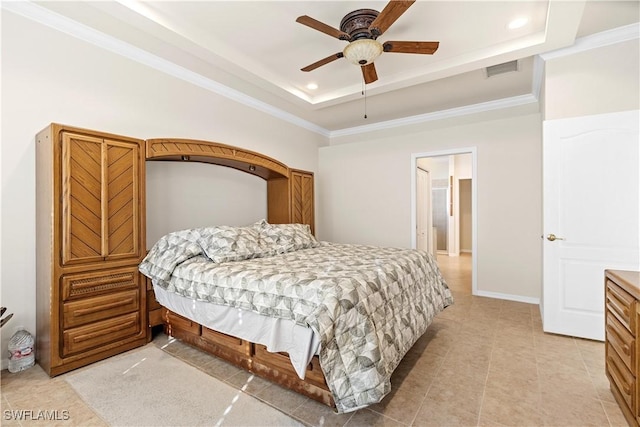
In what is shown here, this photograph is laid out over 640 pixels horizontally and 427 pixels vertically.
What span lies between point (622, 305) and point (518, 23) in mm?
2457

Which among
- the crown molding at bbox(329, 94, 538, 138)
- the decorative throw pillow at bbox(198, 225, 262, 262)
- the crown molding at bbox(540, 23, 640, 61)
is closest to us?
the crown molding at bbox(540, 23, 640, 61)

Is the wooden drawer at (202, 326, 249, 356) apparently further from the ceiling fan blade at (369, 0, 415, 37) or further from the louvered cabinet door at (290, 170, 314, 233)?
the ceiling fan blade at (369, 0, 415, 37)

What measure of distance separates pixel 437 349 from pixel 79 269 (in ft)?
10.1

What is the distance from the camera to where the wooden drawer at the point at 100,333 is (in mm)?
2207

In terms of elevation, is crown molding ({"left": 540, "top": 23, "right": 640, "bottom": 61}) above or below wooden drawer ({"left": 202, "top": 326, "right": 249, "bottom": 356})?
above

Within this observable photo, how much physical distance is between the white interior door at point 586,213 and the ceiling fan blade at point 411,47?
1.50 m

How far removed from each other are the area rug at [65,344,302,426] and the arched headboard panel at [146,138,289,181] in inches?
73.5

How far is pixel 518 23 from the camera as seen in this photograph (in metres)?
2.60

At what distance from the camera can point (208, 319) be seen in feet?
7.49

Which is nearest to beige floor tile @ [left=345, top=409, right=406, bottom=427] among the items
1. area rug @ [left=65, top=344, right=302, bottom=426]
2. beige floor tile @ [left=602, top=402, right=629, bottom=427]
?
area rug @ [left=65, top=344, right=302, bottom=426]

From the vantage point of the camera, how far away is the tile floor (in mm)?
1703

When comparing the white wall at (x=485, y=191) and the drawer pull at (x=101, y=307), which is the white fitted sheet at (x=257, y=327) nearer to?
the drawer pull at (x=101, y=307)

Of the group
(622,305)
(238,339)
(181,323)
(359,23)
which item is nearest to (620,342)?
(622,305)

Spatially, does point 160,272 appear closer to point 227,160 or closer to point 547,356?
point 227,160
